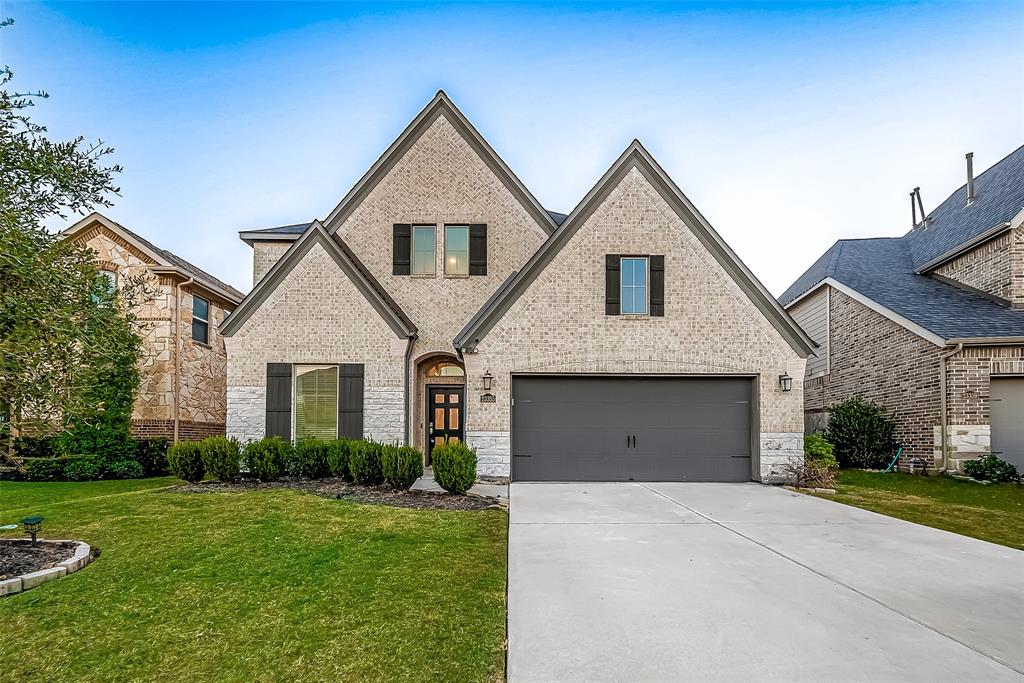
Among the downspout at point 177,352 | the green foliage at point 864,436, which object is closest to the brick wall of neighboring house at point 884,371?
the green foliage at point 864,436

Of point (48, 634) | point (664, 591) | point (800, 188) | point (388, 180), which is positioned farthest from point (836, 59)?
point (48, 634)

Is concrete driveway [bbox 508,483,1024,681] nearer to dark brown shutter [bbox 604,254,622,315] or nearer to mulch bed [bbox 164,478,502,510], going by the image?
mulch bed [bbox 164,478,502,510]

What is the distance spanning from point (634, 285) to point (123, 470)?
13907mm

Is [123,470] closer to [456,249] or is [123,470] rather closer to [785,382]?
[456,249]

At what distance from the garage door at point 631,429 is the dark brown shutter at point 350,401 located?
11.8 feet

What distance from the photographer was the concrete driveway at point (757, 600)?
140 inches

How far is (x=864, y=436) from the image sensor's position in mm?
14766

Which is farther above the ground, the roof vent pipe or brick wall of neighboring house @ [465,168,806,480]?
the roof vent pipe

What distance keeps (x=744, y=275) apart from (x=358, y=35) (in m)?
12.3

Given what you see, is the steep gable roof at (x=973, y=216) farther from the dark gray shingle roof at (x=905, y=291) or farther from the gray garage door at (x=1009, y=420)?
the gray garage door at (x=1009, y=420)

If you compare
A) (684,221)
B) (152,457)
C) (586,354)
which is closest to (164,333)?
(152,457)

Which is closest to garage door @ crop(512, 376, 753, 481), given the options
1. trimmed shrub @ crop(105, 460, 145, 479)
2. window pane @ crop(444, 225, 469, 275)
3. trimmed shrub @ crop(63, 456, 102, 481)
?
window pane @ crop(444, 225, 469, 275)

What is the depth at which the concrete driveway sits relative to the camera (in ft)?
11.6

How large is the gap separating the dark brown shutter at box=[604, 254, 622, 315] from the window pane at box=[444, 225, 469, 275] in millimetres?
3913
